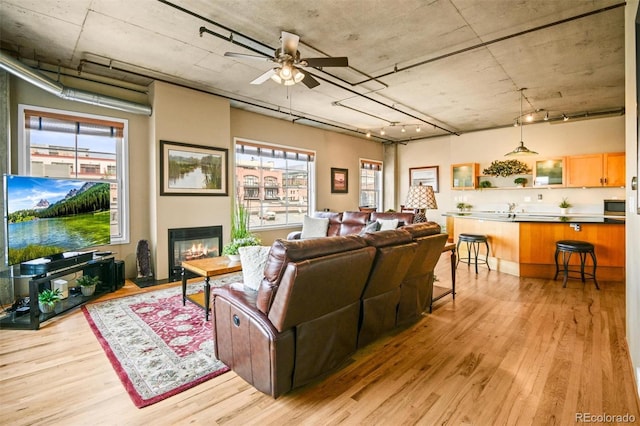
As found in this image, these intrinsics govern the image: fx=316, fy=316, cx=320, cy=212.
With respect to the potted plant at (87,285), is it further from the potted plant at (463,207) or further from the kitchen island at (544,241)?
the potted plant at (463,207)

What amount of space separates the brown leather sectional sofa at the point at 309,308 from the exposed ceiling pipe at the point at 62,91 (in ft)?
11.2

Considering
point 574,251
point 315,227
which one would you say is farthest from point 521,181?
point 315,227

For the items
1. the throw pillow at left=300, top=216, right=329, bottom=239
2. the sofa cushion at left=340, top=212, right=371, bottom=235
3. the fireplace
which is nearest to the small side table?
the sofa cushion at left=340, top=212, right=371, bottom=235

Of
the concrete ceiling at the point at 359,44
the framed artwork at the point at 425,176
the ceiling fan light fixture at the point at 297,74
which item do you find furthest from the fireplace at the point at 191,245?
the framed artwork at the point at 425,176

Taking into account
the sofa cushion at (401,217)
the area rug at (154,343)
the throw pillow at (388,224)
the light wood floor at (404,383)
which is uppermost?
the sofa cushion at (401,217)

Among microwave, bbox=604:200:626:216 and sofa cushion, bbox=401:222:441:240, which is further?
microwave, bbox=604:200:626:216

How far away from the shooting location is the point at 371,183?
31.3 ft

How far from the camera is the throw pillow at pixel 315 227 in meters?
5.69

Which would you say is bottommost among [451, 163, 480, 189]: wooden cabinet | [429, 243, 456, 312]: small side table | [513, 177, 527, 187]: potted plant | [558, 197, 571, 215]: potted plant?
[429, 243, 456, 312]: small side table

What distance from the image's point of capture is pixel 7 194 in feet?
10.2

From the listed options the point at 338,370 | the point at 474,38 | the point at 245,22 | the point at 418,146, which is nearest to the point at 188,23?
the point at 245,22

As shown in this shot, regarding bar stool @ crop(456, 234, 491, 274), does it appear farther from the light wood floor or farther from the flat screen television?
the flat screen television

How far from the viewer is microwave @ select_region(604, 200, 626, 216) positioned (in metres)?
6.47

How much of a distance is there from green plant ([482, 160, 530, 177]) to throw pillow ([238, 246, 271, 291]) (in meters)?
7.19
